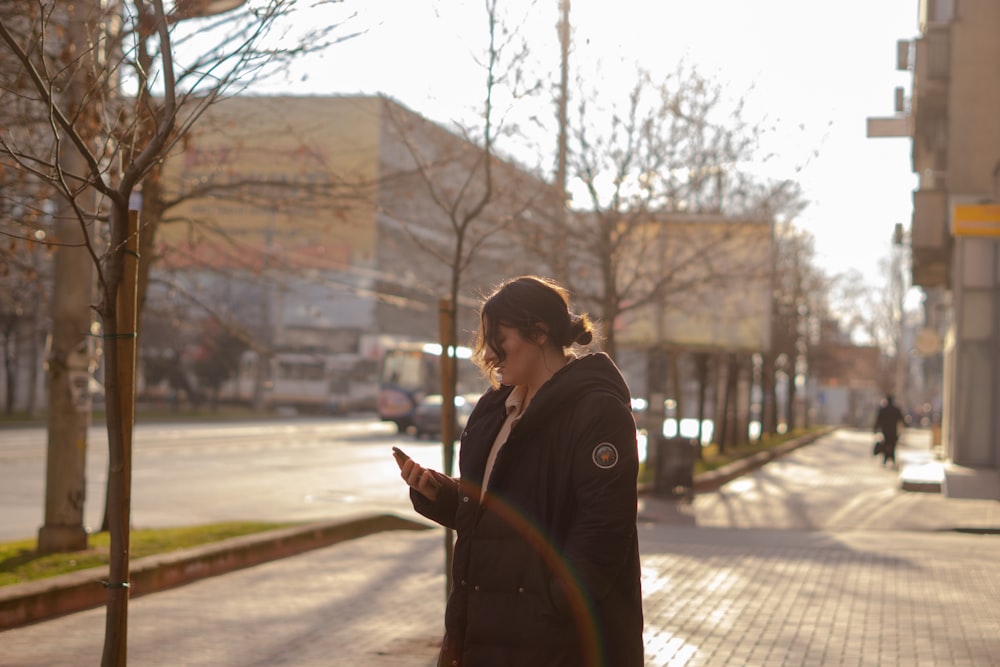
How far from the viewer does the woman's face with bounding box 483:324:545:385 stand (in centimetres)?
372

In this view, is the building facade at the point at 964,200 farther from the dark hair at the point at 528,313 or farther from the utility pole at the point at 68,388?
the dark hair at the point at 528,313

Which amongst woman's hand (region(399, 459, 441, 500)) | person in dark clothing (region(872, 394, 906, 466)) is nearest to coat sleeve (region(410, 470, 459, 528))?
woman's hand (region(399, 459, 441, 500))

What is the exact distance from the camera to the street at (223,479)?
55.8ft

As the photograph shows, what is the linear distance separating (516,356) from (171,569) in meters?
7.14

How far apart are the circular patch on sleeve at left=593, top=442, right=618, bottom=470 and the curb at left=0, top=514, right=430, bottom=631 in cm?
429

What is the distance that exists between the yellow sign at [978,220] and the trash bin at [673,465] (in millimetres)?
6512

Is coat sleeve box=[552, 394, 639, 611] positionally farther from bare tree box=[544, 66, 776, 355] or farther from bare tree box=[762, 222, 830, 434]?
bare tree box=[762, 222, 830, 434]

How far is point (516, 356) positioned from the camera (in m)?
3.74

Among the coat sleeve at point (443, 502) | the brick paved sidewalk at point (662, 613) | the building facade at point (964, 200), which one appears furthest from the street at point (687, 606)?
the building facade at point (964, 200)

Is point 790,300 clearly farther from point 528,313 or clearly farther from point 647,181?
point 528,313

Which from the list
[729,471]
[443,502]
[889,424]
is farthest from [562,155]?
[889,424]

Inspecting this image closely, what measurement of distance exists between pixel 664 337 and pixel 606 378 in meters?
24.4

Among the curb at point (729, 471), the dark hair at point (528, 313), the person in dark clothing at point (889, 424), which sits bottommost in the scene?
the curb at point (729, 471)

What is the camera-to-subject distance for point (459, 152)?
14062 millimetres
